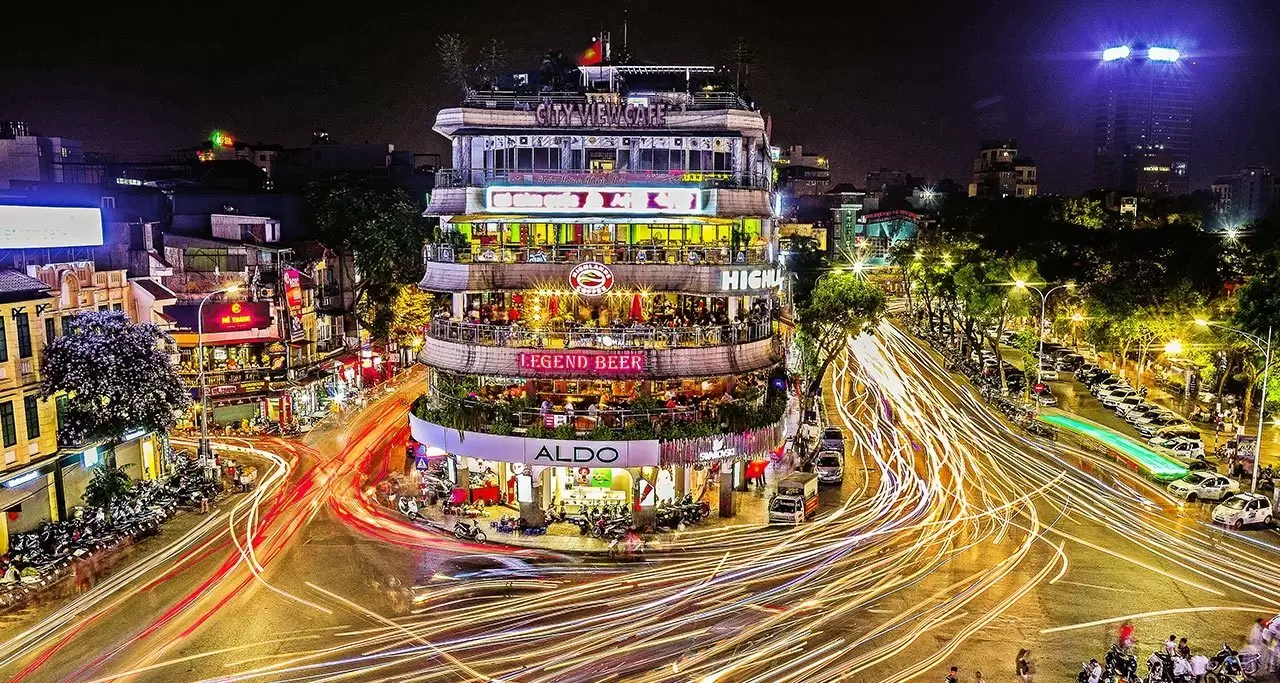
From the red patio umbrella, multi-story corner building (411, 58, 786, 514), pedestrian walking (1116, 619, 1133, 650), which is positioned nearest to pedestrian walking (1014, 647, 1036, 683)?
pedestrian walking (1116, 619, 1133, 650)

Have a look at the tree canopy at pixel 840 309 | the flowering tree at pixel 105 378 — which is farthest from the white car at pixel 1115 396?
the flowering tree at pixel 105 378

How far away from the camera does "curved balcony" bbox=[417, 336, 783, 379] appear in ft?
134

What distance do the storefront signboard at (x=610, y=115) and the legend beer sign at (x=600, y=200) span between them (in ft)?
11.7

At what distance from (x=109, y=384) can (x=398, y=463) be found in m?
16.4

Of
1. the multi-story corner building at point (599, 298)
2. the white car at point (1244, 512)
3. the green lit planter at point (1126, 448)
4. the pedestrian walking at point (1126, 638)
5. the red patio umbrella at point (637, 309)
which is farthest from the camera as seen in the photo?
the green lit planter at point (1126, 448)

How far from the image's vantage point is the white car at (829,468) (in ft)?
160

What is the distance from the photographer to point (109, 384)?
131ft

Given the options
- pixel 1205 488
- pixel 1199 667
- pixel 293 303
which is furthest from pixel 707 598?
pixel 293 303

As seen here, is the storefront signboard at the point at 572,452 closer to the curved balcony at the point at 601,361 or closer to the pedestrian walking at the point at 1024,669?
the curved balcony at the point at 601,361

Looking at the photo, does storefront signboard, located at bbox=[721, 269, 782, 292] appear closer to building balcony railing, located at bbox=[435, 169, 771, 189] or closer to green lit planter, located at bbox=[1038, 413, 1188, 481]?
building balcony railing, located at bbox=[435, 169, 771, 189]

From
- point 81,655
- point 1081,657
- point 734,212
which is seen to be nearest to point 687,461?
point 734,212

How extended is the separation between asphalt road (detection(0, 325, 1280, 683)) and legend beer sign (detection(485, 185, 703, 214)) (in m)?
14.7

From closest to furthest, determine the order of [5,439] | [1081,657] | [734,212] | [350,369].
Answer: [1081,657], [5,439], [734,212], [350,369]

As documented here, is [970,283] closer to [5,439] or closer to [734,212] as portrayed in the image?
[734,212]
